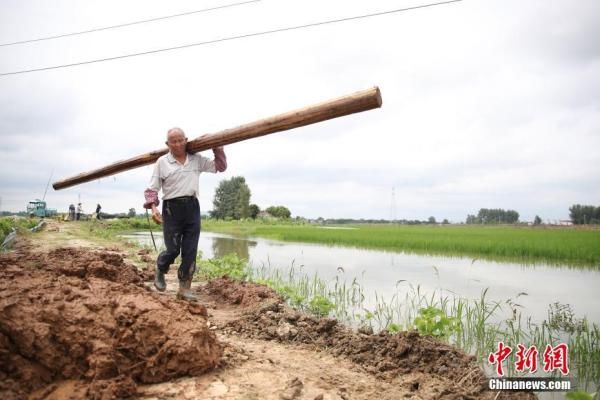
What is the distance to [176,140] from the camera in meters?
4.18

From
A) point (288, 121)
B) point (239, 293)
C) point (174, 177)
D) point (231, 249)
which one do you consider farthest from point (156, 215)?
point (231, 249)

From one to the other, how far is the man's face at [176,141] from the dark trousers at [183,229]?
0.55 metres

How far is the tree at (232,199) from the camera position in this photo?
2297 inches

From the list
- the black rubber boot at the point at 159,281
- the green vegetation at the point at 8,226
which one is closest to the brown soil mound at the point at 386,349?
the black rubber boot at the point at 159,281

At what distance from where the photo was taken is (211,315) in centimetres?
393

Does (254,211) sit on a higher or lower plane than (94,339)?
higher

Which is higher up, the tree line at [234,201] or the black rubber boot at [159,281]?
the tree line at [234,201]

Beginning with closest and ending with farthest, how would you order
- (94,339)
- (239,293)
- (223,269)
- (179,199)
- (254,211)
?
(94,339) < (179,199) < (239,293) < (223,269) < (254,211)

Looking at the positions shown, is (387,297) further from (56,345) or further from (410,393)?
(56,345)

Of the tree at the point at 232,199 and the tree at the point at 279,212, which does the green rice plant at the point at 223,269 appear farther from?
the tree at the point at 279,212

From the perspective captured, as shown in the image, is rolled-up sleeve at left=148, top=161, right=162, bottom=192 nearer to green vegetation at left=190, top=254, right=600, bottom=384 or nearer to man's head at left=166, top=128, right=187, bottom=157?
man's head at left=166, top=128, right=187, bottom=157

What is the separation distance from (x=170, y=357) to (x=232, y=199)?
197 ft

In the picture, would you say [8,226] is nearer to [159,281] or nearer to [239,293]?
[159,281]

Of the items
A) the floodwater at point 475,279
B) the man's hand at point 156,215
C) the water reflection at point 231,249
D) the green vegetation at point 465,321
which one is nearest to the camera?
the green vegetation at point 465,321
